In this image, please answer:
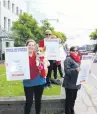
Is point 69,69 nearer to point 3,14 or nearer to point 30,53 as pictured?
point 30,53

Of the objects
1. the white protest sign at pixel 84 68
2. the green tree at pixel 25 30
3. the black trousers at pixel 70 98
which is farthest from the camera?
the green tree at pixel 25 30

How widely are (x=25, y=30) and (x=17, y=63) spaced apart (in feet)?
129

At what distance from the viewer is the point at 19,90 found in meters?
11.1

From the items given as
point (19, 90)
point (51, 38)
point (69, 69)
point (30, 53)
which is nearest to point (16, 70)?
point (30, 53)

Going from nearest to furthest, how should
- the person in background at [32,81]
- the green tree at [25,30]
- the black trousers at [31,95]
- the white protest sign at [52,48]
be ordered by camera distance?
the person in background at [32,81], the black trousers at [31,95], the white protest sign at [52,48], the green tree at [25,30]

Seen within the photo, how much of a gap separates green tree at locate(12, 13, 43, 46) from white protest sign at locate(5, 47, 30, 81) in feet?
124

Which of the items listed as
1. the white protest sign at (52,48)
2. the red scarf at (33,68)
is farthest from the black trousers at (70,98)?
the white protest sign at (52,48)

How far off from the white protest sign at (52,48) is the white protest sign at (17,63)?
2.70m

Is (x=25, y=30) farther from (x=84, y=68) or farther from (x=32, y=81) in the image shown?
(x=32, y=81)

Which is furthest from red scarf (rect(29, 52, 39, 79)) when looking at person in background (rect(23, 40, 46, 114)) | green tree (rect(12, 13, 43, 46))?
green tree (rect(12, 13, 43, 46))

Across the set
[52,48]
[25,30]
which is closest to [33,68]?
[52,48]

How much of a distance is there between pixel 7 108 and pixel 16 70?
143 centimetres

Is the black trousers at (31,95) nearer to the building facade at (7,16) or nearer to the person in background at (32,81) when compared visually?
the person in background at (32,81)

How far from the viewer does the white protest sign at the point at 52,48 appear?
976 cm
